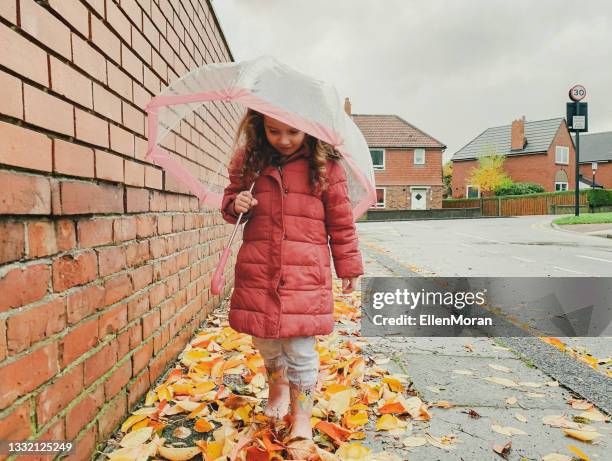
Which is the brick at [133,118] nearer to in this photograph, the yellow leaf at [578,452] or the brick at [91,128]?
the brick at [91,128]

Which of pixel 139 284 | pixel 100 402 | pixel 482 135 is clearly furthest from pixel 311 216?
pixel 482 135

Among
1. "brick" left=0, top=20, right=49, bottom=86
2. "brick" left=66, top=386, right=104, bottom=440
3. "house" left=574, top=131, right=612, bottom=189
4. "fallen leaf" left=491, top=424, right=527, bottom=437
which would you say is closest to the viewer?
"brick" left=0, top=20, right=49, bottom=86

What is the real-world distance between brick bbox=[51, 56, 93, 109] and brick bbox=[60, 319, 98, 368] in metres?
0.79

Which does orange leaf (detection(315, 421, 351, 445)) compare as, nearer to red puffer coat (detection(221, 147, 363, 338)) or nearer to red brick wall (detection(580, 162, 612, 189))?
red puffer coat (detection(221, 147, 363, 338))

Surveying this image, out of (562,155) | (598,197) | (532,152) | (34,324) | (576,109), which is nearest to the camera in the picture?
(34,324)

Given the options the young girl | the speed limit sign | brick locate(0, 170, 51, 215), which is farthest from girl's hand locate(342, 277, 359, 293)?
the speed limit sign

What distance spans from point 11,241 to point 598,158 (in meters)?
56.7

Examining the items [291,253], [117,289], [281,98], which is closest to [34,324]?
[117,289]

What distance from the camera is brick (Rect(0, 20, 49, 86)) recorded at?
117 cm

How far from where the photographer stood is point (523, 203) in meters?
34.9

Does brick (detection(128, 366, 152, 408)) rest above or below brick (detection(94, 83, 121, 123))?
below

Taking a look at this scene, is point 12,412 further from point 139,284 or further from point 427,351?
point 427,351

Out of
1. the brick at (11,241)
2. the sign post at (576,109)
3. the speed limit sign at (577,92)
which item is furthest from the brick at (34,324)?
the speed limit sign at (577,92)

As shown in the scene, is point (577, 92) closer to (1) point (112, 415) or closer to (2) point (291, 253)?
(2) point (291, 253)
